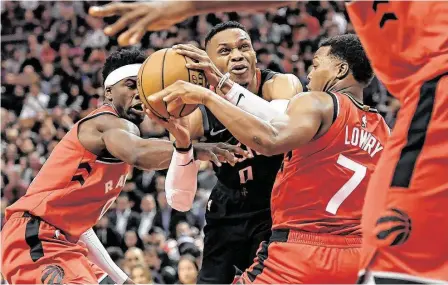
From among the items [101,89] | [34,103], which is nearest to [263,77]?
[101,89]

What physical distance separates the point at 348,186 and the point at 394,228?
1.02 meters

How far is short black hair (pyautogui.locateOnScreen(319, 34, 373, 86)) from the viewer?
13.9 ft

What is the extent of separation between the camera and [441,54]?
3.11 metres

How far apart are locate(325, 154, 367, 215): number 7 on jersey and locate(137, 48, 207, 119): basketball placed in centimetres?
86

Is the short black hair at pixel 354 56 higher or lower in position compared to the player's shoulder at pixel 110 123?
higher

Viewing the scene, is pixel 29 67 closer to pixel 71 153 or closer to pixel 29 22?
pixel 29 22

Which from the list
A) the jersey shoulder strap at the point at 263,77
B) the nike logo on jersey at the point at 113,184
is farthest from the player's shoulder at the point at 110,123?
the jersey shoulder strap at the point at 263,77

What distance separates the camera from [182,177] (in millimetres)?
4691

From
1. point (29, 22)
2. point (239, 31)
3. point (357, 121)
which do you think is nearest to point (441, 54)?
point (357, 121)

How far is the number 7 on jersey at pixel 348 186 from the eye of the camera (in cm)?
403

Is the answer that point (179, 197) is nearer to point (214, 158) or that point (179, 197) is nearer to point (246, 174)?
point (214, 158)

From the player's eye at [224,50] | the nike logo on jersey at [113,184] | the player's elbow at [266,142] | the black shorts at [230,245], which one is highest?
the player's eye at [224,50]

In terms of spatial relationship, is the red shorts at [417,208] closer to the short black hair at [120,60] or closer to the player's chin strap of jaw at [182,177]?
the player's chin strap of jaw at [182,177]

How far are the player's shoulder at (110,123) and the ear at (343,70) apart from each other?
1.43 meters
